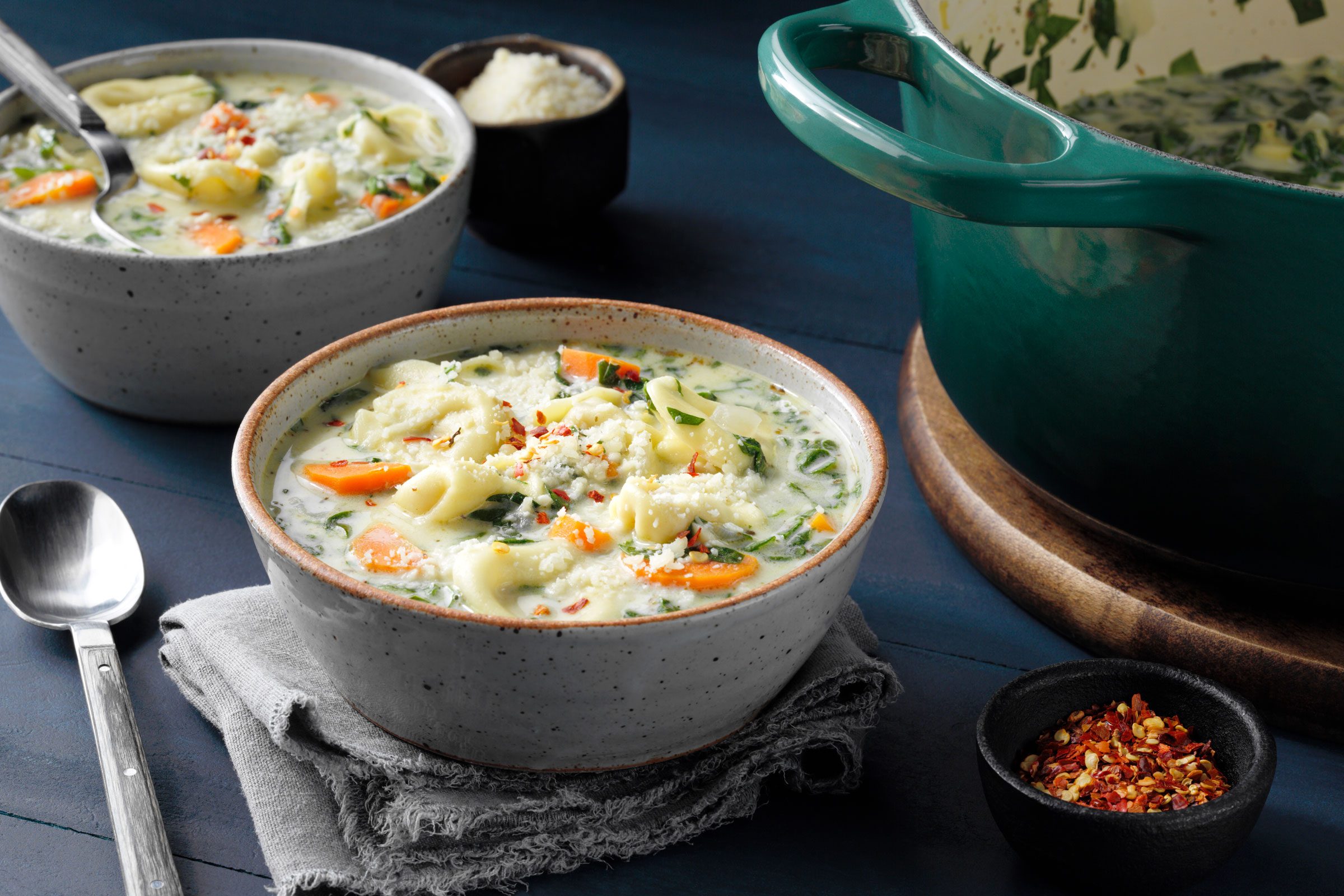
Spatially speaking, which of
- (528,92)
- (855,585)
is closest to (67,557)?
(855,585)

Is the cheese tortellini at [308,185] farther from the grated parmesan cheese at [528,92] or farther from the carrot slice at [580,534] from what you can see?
the carrot slice at [580,534]

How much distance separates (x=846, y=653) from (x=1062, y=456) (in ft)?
1.27

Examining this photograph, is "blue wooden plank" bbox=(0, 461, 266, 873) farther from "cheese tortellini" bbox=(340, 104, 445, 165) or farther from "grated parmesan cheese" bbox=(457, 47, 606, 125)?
"grated parmesan cheese" bbox=(457, 47, 606, 125)

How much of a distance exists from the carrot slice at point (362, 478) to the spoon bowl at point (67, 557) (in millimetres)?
397

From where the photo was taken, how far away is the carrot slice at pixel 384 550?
1.40 metres

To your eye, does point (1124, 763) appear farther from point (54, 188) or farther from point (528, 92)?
point (54, 188)

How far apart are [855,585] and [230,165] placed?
1.13m

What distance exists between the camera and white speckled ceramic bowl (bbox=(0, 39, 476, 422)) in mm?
1923

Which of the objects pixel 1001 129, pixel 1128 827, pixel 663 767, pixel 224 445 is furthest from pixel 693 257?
pixel 1128 827

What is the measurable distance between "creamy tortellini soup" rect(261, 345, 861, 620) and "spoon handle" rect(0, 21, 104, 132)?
84cm

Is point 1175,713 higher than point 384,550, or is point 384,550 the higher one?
point 384,550

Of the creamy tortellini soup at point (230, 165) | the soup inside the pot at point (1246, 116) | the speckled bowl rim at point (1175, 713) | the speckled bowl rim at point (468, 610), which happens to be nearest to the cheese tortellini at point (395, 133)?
the creamy tortellini soup at point (230, 165)

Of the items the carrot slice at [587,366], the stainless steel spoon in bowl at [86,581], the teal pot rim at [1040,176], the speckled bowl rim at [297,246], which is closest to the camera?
the teal pot rim at [1040,176]

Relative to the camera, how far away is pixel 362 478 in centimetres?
151
